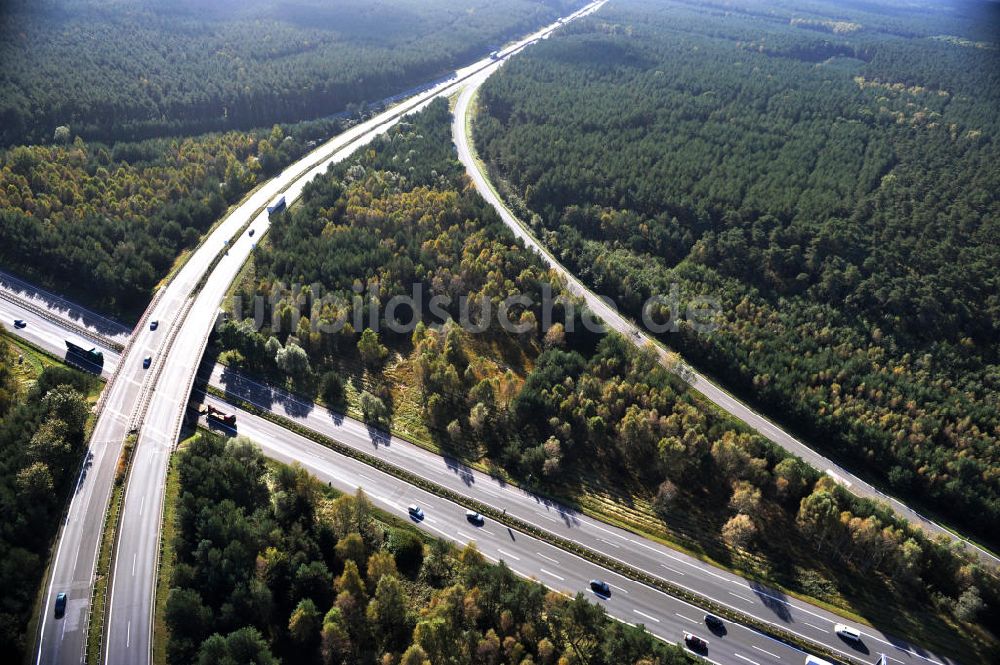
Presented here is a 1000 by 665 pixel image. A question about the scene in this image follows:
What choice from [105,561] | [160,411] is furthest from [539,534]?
[160,411]

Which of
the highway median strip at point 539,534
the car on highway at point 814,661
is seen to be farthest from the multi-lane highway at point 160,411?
the car on highway at point 814,661

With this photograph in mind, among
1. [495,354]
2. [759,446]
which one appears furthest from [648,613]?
[495,354]

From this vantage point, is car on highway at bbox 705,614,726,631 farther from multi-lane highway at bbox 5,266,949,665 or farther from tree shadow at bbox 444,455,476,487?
tree shadow at bbox 444,455,476,487

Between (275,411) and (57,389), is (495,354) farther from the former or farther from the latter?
(57,389)

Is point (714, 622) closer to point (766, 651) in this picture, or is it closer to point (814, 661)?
point (766, 651)

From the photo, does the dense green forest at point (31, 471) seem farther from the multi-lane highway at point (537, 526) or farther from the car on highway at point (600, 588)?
the car on highway at point (600, 588)
